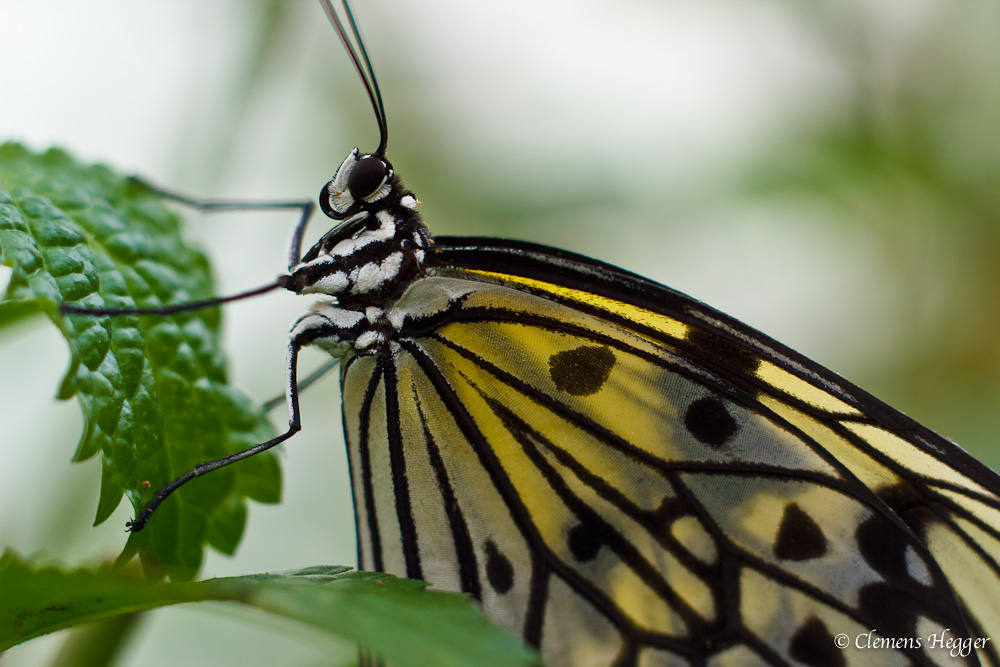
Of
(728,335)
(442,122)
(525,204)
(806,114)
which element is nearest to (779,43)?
(806,114)

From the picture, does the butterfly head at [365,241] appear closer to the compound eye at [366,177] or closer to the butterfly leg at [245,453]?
the compound eye at [366,177]

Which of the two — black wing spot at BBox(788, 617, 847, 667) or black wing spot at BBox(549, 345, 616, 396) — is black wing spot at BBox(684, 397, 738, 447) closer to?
black wing spot at BBox(549, 345, 616, 396)

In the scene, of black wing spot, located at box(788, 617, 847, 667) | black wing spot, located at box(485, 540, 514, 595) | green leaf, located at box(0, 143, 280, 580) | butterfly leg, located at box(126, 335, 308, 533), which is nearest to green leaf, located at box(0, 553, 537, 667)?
green leaf, located at box(0, 143, 280, 580)

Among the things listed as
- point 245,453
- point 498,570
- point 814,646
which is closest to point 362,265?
point 245,453

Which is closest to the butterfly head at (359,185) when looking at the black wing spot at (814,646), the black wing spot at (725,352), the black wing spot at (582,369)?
the black wing spot at (582,369)

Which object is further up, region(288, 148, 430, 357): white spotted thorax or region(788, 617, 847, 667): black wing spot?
region(288, 148, 430, 357): white spotted thorax
